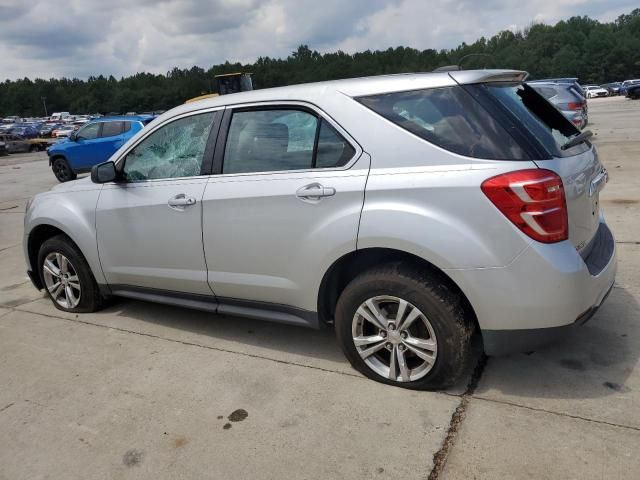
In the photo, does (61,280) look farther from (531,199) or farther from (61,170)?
(61,170)

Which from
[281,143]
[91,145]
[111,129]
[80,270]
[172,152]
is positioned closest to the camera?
[281,143]

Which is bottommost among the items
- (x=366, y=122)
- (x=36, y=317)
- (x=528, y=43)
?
(x=36, y=317)

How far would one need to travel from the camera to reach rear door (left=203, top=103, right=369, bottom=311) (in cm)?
305

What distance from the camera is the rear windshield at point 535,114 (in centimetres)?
284

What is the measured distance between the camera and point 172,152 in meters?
3.91

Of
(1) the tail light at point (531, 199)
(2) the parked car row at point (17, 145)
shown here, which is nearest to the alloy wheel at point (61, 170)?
(1) the tail light at point (531, 199)

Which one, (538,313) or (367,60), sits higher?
(367,60)

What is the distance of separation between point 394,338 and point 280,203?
3.30ft

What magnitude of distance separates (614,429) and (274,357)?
1988 millimetres

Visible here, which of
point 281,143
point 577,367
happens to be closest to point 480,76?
point 281,143

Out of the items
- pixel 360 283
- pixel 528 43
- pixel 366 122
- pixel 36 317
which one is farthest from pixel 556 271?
pixel 528 43

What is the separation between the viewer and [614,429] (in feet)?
8.51

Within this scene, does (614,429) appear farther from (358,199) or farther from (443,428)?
(358,199)

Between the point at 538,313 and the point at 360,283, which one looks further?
the point at 360,283
